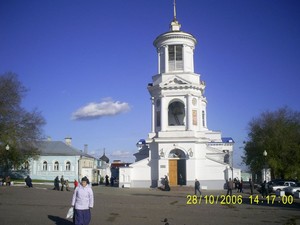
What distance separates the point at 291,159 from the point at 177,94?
62.2 feet

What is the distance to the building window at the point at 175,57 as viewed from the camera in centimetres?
4088

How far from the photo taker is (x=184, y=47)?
40.7m

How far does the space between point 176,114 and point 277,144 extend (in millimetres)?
14981

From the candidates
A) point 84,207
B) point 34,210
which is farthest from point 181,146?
point 84,207

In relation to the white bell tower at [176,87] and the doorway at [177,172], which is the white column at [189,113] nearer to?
the white bell tower at [176,87]

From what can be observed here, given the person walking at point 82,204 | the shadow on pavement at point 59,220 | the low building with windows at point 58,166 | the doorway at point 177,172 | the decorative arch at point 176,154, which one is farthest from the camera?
the low building with windows at point 58,166

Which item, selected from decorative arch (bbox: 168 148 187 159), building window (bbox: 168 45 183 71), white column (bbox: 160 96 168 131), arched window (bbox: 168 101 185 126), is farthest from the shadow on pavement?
building window (bbox: 168 45 183 71)

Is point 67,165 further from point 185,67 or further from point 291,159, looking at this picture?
point 291,159

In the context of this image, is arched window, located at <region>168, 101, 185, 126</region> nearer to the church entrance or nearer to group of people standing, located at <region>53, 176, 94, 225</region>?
the church entrance

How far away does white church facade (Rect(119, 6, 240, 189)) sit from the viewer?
124 ft

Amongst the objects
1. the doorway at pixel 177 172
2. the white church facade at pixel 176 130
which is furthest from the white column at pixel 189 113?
the doorway at pixel 177 172

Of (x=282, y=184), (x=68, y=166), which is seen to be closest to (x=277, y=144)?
(x=282, y=184)
